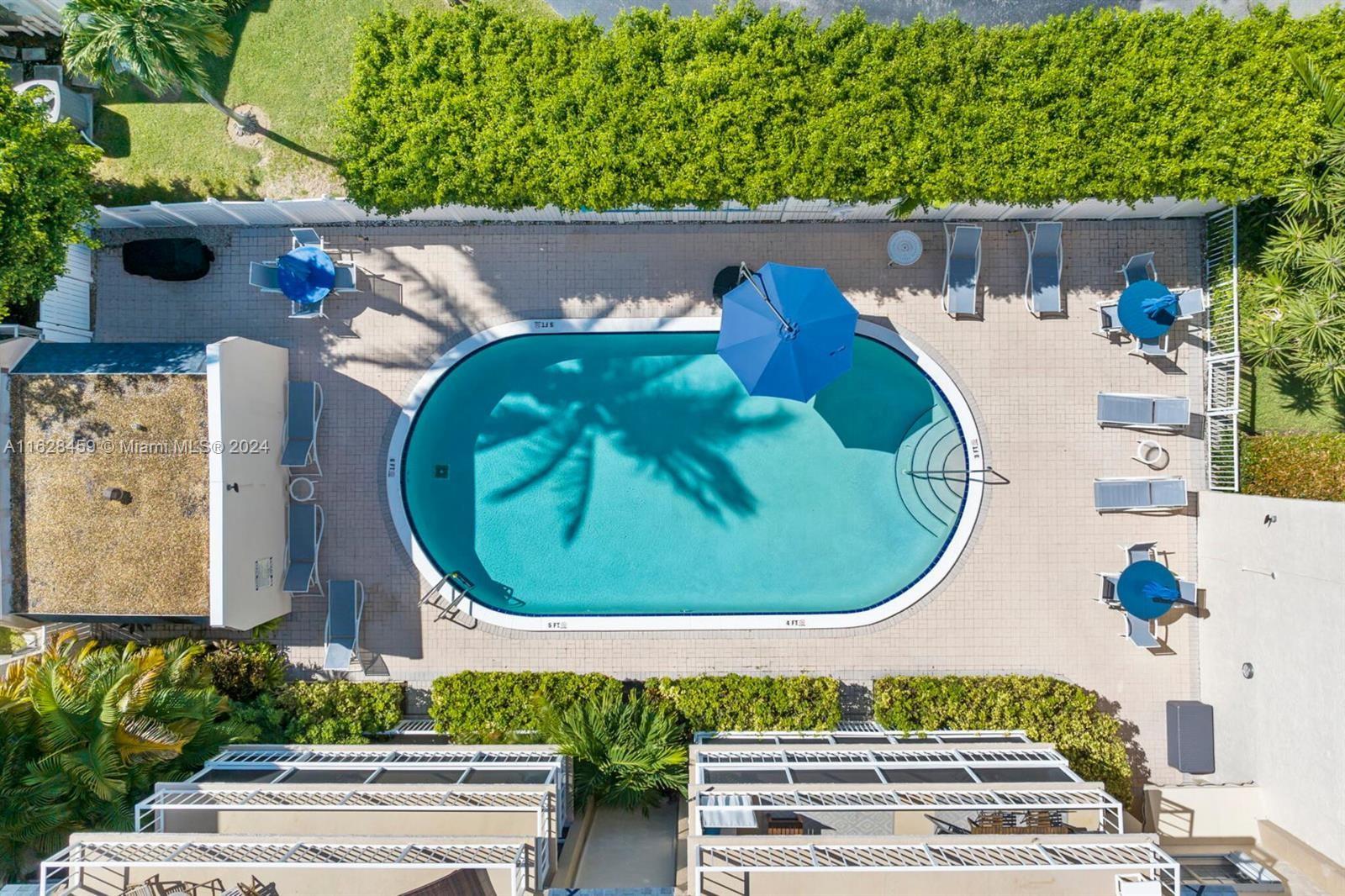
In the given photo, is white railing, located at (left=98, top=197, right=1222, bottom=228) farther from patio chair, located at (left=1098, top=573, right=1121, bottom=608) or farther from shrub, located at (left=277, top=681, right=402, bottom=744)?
shrub, located at (left=277, top=681, right=402, bottom=744)

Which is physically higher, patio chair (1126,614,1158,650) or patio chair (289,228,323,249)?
patio chair (289,228,323,249)

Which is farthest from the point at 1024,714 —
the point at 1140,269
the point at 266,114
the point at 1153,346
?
the point at 266,114

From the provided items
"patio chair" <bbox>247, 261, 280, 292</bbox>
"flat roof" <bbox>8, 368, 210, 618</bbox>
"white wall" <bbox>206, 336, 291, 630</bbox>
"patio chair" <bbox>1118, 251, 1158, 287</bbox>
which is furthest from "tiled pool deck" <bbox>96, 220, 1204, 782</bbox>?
"flat roof" <bbox>8, 368, 210, 618</bbox>

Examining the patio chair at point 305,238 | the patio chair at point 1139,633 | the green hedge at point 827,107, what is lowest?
the patio chair at point 1139,633

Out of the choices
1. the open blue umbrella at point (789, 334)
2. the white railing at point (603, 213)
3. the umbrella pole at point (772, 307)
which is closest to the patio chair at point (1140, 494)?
the white railing at point (603, 213)

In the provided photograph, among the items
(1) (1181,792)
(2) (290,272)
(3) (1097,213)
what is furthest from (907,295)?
(2) (290,272)

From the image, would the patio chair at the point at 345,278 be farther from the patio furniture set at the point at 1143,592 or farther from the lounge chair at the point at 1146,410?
the patio furniture set at the point at 1143,592
